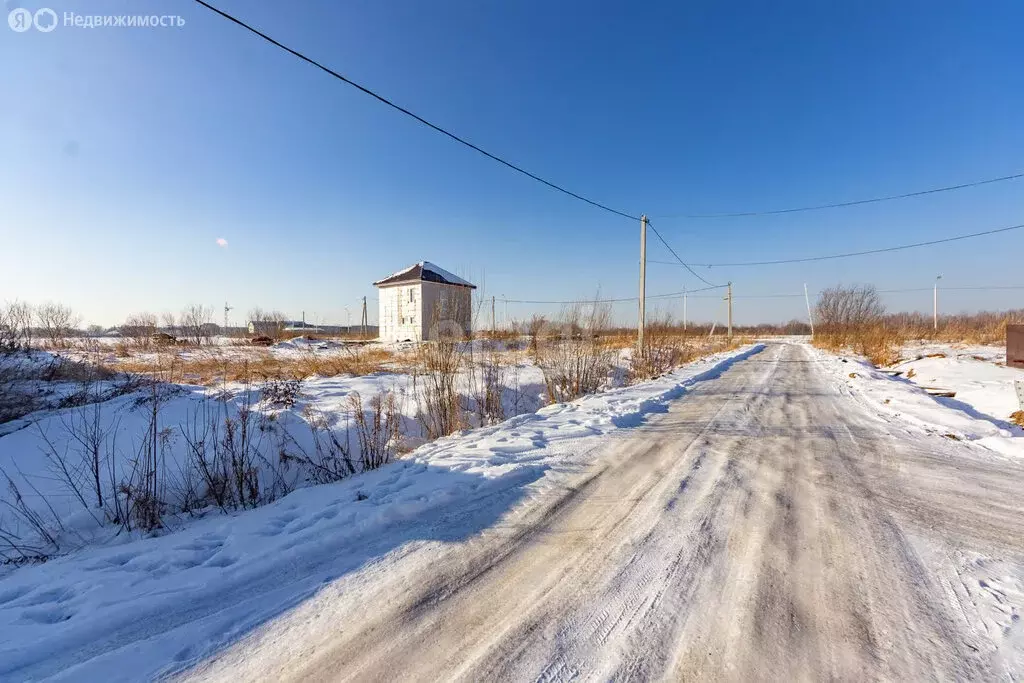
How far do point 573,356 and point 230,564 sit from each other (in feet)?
24.5

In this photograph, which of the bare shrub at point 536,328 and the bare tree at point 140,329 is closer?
the bare shrub at point 536,328

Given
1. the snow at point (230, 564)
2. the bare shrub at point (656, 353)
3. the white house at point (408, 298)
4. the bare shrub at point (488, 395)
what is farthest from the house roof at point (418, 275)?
the snow at point (230, 564)

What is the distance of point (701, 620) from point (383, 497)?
7.83 ft

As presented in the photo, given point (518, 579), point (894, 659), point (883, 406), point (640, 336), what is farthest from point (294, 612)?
point (640, 336)

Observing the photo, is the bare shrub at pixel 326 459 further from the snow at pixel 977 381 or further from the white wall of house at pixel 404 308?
the white wall of house at pixel 404 308

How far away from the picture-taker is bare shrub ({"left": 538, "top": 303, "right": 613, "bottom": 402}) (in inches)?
351

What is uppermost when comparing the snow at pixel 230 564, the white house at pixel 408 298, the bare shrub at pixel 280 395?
the white house at pixel 408 298

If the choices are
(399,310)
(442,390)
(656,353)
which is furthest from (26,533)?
(399,310)

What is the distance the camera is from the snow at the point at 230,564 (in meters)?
1.71

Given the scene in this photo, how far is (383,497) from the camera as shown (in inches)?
125

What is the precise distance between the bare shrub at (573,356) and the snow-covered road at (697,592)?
518 cm

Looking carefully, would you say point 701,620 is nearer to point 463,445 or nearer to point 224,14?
point 463,445

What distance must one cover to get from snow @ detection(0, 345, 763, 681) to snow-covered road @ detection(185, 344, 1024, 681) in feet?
0.59

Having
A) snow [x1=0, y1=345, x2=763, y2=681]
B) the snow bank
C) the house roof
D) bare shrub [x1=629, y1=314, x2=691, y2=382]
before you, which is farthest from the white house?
snow [x1=0, y1=345, x2=763, y2=681]
